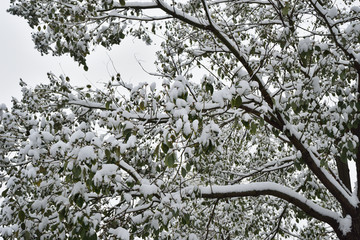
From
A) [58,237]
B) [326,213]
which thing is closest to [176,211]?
[58,237]

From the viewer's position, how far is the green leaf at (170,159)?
2.80 metres

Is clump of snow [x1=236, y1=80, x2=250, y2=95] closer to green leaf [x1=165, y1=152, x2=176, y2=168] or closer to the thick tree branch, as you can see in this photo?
green leaf [x1=165, y1=152, x2=176, y2=168]

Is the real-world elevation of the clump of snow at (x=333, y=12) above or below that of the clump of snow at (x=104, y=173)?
above

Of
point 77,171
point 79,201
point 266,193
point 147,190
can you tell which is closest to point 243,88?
point 147,190

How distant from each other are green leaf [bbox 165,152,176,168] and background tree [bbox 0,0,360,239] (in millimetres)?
11

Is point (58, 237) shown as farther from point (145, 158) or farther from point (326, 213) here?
point (326, 213)

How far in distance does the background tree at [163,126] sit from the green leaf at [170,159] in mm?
11

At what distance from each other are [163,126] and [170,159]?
65.9 inches

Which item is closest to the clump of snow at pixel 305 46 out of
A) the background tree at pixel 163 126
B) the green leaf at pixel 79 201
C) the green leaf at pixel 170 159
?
the background tree at pixel 163 126

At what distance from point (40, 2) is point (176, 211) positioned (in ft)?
12.8

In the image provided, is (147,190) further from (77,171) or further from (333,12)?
(333,12)

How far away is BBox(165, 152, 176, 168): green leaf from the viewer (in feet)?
9.20

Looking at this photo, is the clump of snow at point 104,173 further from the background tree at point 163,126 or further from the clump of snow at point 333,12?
the clump of snow at point 333,12

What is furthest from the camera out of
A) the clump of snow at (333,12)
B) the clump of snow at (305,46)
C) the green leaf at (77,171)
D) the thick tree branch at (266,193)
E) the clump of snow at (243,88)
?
the thick tree branch at (266,193)
